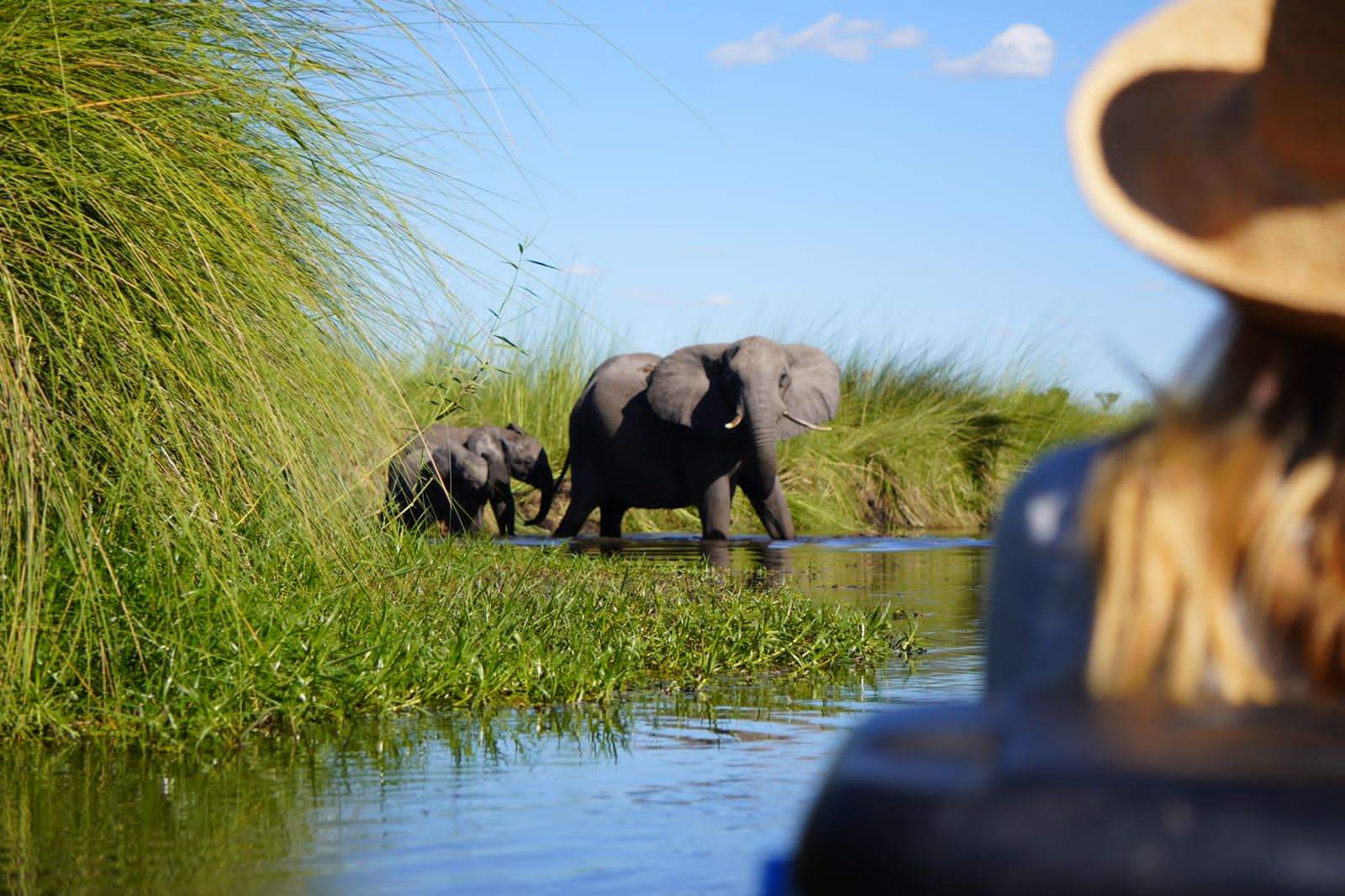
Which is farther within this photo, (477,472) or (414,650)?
(477,472)

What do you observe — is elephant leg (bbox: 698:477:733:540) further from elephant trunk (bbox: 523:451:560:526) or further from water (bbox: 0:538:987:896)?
water (bbox: 0:538:987:896)

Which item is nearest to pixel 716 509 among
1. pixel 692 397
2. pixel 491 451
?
pixel 692 397

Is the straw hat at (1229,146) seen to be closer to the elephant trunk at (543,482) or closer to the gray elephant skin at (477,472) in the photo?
the gray elephant skin at (477,472)

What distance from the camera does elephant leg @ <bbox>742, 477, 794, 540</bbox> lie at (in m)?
17.1

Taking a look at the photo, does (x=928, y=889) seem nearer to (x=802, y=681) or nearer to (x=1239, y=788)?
(x=1239, y=788)

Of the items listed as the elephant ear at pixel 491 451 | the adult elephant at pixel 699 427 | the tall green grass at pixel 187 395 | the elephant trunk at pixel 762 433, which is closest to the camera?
the tall green grass at pixel 187 395

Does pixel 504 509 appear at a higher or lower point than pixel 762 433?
lower

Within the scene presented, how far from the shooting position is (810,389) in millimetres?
17984

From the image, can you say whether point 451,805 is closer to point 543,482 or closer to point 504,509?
point 504,509

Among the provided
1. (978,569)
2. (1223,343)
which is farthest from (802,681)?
(978,569)

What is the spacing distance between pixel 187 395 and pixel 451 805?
51.7 inches

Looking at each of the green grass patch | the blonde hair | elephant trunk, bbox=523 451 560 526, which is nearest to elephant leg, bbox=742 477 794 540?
elephant trunk, bbox=523 451 560 526

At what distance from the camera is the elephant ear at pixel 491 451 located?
626 inches

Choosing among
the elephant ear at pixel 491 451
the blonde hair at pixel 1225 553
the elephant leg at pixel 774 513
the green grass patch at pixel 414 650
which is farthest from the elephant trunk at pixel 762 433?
the blonde hair at pixel 1225 553
